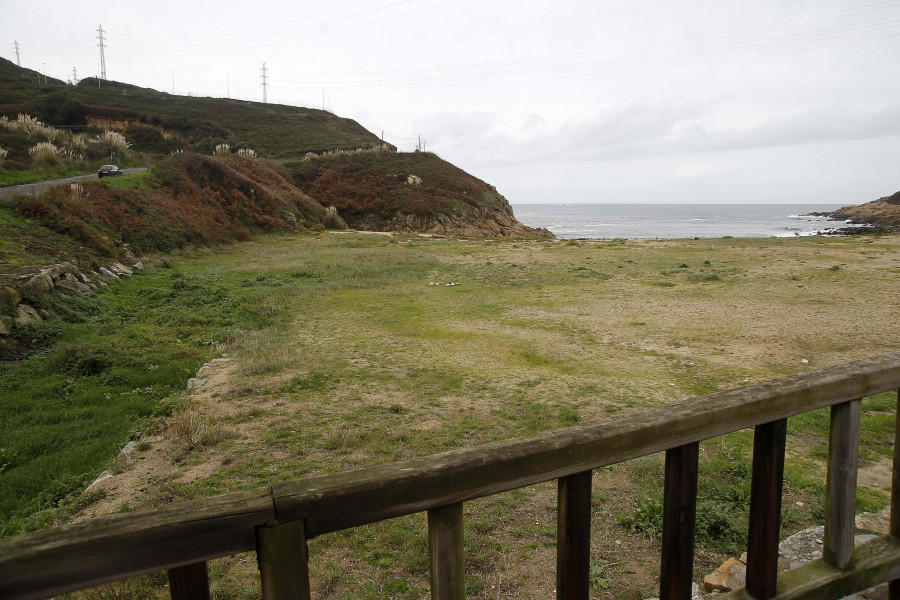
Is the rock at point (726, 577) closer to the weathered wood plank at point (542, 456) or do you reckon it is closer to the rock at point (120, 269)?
the weathered wood plank at point (542, 456)

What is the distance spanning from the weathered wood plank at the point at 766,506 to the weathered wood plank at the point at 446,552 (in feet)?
3.41

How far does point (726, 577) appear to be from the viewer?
310cm

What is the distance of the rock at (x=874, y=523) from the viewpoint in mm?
3275

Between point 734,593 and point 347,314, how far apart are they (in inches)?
400

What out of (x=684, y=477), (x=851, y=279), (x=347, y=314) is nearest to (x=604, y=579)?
(x=684, y=477)

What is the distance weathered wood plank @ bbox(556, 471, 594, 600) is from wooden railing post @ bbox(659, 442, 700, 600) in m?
0.31

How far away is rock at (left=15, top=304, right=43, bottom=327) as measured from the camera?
898 centimetres

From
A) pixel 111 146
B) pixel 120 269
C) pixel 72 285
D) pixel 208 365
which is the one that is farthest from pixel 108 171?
pixel 208 365

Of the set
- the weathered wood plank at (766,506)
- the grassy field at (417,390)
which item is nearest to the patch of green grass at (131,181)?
the grassy field at (417,390)

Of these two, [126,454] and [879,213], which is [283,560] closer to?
[126,454]

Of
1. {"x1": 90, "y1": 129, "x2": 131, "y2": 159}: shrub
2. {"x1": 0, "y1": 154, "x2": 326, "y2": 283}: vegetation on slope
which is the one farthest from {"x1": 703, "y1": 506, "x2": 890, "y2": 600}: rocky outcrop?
{"x1": 90, "y1": 129, "x2": 131, "y2": 159}: shrub

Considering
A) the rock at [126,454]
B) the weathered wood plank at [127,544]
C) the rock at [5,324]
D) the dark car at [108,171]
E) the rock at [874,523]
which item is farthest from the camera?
the dark car at [108,171]

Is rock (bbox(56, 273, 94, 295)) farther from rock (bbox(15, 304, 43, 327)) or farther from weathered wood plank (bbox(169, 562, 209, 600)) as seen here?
weathered wood plank (bbox(169, 562, 209, 600))

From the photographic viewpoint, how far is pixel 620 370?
7.78m
